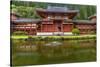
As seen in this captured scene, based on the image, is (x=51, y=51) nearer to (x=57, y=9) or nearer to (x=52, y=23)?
(x=52, y=23)

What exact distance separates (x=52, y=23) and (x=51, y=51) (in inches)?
11.6

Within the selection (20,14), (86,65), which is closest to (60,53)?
(86,65)

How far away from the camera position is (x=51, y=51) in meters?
1.77

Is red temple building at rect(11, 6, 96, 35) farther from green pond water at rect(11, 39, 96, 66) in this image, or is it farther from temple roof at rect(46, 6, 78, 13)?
green pond water at rect(11, 39, 96, 66)

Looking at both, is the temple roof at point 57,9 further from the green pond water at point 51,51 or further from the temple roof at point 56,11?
the green pond water at point 51,51

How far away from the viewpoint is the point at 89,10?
74.9 inches

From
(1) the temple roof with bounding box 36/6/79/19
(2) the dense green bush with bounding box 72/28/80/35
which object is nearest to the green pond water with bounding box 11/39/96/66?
(2) the dense green bush with bounding box 72/28/80/35

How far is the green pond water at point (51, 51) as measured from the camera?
168 cm

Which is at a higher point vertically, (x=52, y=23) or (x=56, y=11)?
(x=56, y=11)

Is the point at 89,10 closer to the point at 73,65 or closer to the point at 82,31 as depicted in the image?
the point at 82,31

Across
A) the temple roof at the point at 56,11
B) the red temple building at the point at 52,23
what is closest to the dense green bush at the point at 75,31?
the red temple building at the point at 52,23

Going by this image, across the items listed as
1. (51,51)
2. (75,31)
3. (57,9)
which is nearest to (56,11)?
(57,9)

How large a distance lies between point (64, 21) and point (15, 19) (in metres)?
0.51
